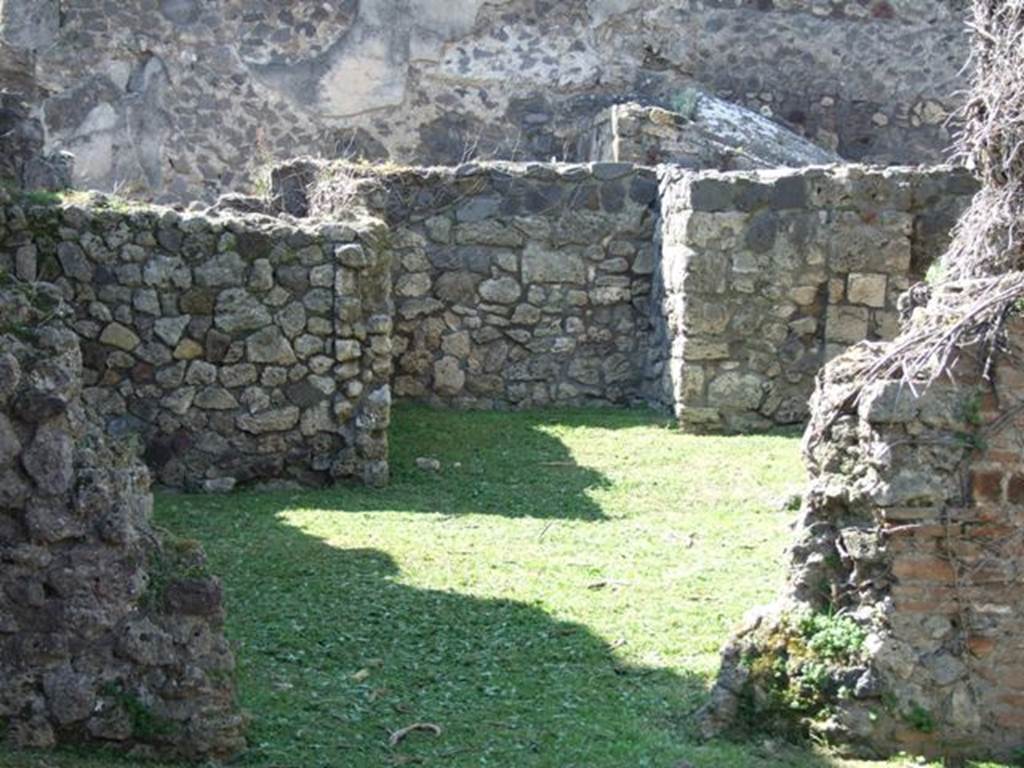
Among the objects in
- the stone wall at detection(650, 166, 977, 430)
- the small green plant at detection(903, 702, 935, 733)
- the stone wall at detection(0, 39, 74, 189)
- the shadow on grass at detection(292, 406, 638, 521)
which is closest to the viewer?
the small green plant at detection(903, 702, 935, 733)

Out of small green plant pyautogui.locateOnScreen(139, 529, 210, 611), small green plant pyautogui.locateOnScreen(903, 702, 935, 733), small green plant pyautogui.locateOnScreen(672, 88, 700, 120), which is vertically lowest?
small green plant pyautogui.locateOnScreen(903, 702, 935, 733)

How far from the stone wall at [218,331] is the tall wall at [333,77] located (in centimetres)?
605

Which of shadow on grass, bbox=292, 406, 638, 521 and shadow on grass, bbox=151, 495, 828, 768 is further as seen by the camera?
shadow on grass, bbox=292, 406, 638, 521

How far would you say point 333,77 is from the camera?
51.2 ft

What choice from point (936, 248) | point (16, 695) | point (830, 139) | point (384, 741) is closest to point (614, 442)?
point (936, 248)

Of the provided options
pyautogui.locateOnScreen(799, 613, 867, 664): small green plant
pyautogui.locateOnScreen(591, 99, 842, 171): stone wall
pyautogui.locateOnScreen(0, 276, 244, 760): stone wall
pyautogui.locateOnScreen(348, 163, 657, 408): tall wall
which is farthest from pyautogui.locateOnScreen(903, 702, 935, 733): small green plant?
pyautogui.locateOnScreen(591, 99, 842, 171): stone wall

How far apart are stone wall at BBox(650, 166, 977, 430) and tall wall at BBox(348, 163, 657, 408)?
78cm

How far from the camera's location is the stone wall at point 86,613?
4793 mm

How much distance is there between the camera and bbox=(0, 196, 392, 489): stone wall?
9.15 metres

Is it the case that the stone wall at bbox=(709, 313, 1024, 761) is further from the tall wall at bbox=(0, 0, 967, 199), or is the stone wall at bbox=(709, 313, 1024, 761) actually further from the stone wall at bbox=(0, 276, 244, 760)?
the tall wall at bbox=(0, 0, 967, 199)

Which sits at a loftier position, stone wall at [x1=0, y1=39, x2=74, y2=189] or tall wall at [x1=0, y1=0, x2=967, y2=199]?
tall wall at [x1=0, y1=0, x2=967, y2=199]

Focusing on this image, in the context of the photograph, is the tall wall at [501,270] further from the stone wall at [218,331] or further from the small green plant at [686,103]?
the small green plant at [686,103]

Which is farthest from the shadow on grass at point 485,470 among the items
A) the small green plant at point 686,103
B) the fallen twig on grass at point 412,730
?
the small green plant at point 686,103

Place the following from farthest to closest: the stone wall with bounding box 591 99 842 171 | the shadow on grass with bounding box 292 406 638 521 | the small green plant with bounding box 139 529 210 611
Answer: the stone wall with bounding box 591 99 842 171
the shadow on grass with bounding box 292 406 638 521
the small green plant with bounding box 139 529 210 611
